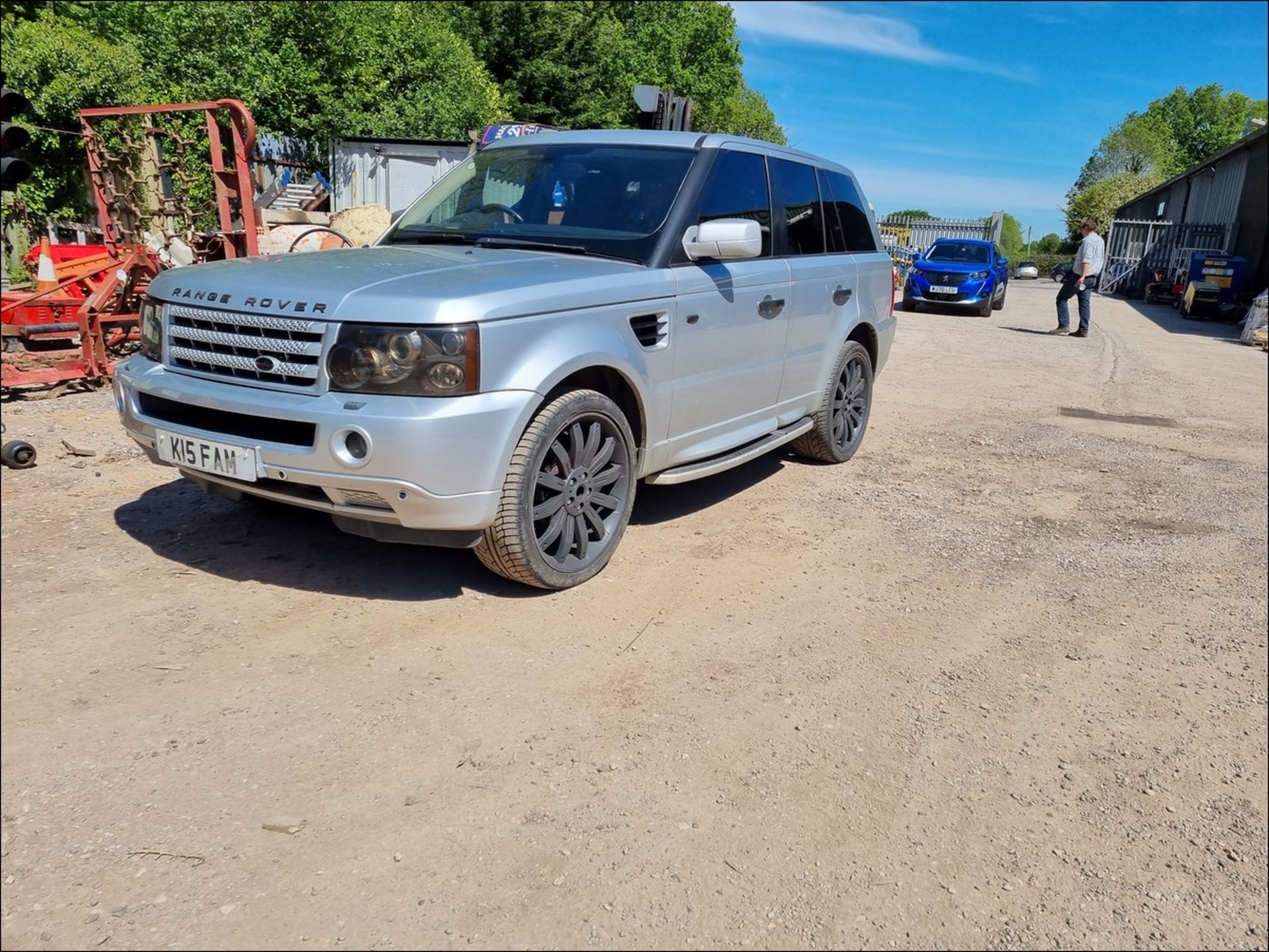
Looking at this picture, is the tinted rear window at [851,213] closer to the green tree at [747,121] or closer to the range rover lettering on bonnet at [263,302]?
the range rover lettering on bonnet at [263,302]

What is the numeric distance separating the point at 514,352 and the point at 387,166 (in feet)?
A: 60.2

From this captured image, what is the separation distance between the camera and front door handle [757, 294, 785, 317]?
4.96 m

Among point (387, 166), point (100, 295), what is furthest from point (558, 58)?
point (100, 295)

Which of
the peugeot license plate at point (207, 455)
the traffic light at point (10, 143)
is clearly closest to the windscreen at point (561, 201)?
the peugeot license plate at point (207, 455)

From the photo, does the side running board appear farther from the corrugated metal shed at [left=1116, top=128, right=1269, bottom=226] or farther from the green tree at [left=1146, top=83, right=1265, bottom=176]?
the green tree at [left=1146, top=83, right=1265, bottom=176]

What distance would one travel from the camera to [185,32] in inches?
807

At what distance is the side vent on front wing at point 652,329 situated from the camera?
4090 millimetres

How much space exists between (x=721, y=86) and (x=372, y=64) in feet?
114

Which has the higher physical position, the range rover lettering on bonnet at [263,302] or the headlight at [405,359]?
the range rover lettering on bonnet at [263,302]

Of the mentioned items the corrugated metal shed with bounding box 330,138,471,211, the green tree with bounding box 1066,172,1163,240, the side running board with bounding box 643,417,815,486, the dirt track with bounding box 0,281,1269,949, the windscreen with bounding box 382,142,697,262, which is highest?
the green tree with bounding box 1066,172,1163,240

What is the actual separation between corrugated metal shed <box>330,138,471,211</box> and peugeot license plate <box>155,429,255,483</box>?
16635 mm

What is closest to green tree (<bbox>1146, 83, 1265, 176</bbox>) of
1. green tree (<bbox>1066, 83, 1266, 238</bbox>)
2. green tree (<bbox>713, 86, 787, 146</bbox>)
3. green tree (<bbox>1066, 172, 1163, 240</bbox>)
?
green tree (<bbox>1066, 83, 1266, 238</bbox>)

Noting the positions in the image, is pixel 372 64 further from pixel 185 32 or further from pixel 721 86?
pixel 721 86

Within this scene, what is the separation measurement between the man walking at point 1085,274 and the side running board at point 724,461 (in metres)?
12.6
